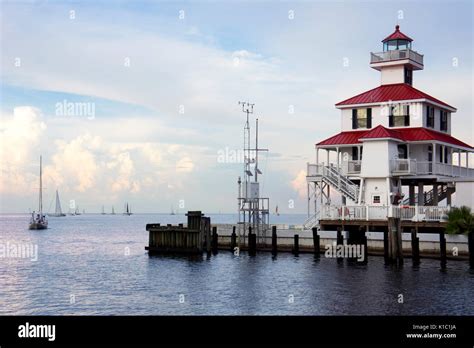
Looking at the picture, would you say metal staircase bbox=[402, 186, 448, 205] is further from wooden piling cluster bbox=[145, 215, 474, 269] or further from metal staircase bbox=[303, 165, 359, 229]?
wooden piling cluster bbox=[145, 215, 474, 269]

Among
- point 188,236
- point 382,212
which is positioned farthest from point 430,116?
point 188,236

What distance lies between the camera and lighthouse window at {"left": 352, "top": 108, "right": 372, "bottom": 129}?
204ft

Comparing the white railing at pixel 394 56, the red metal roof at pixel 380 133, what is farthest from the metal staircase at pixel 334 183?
the white railing at pixel 394 56

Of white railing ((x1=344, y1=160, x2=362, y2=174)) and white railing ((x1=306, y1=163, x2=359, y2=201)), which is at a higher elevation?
white railing ((x1=344, y1=160, x2=362, y2=174))

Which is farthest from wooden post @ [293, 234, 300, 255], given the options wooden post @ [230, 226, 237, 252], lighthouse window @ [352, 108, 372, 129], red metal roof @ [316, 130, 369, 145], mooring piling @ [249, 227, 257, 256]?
lighthouse window @ [352, 108, 372, 129]

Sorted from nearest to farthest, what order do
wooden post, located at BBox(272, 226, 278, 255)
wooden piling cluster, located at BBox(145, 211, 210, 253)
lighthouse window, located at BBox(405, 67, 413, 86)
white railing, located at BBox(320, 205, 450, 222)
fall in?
white railing, located at BBox(320, 205, 450, 222) < wooden post, located at BBox(272, 226, 278, 255) < wooden piling cluster, located at BBox(145, 211, 210, 253) < lighthouse window, located at BBox(405, 67, 413, 86)

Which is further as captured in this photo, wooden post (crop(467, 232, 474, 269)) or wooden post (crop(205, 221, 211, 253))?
wooden post (crop(205, 221, 211, 253))

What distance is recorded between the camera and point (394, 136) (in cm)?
5659

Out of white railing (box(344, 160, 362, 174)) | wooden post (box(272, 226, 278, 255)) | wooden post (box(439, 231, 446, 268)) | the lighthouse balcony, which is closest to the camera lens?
wooden post (box(439, 231, 446, 268))

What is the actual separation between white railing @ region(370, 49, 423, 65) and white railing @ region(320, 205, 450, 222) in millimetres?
16830

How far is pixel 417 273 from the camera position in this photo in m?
44.9

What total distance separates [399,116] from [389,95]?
2.21m
